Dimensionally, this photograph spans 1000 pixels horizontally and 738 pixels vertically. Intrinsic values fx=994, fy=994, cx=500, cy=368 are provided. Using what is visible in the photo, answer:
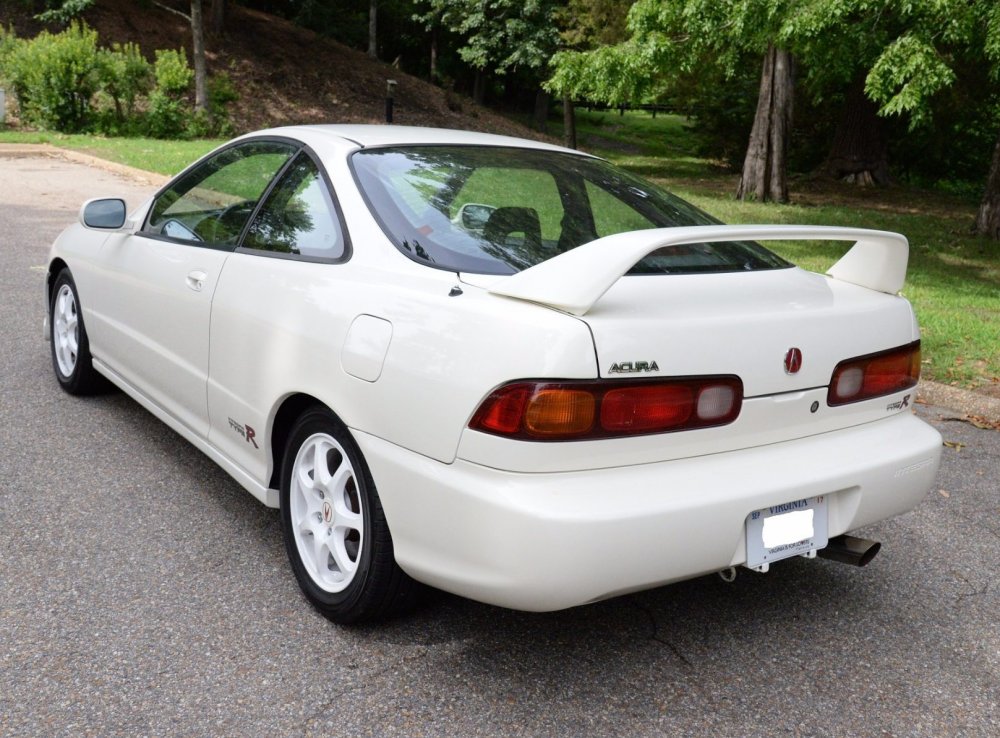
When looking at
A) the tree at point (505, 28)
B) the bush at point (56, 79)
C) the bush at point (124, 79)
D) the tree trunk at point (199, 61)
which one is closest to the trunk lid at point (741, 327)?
the bush at point (56, 79)

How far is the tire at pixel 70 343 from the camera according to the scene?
494cm

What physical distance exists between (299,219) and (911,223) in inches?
603

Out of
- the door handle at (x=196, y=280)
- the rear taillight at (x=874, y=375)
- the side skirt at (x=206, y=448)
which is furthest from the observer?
the door handle at (x=196, y=280)

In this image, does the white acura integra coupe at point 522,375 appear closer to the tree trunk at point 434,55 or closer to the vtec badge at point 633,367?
the vtec badge at point 633,367

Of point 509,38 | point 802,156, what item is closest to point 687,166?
point 802,156

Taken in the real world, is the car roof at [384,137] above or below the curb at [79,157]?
above

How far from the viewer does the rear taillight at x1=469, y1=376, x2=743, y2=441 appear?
94.2 inches

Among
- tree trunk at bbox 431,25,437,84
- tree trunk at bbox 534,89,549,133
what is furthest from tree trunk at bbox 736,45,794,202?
tree trunk at bbox 534,89,549,133

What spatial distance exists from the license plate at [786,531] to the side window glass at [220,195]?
2.09 m

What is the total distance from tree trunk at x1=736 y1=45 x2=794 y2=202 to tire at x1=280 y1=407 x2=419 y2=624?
16967 mm

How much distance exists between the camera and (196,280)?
3.67m

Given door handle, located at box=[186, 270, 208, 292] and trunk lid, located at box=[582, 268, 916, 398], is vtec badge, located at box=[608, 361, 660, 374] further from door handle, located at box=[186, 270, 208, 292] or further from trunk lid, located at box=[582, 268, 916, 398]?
door handle, located at box=[186, 270, 208, 292]

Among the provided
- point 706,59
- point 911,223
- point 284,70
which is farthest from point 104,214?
point 284,70

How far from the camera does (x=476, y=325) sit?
98.3 inches
